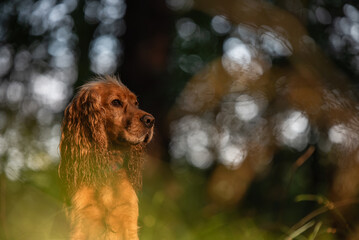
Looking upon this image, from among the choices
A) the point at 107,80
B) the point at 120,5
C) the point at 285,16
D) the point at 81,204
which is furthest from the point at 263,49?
the point at 81,204

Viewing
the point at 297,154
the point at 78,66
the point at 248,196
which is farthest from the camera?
the point at 248,196

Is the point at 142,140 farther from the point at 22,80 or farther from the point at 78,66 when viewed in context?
the point at 78,66

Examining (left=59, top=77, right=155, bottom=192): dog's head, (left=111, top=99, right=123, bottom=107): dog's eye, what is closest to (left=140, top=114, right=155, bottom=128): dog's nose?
(left=59, top=77, right=155, bottom=192): dog's head

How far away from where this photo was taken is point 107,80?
3.02 m

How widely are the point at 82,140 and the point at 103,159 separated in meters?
0.26

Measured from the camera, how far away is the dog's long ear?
7.82 ft

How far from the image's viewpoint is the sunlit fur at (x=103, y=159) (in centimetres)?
222

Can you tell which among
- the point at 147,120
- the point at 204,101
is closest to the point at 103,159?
the point at 147,120

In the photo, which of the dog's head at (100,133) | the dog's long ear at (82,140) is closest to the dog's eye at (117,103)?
the dog's head at (100,133)

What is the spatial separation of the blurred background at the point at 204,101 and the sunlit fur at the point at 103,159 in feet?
0.69

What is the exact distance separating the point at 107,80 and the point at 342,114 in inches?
Answer: 75.4

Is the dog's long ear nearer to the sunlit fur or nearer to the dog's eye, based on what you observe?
the sunlit fur

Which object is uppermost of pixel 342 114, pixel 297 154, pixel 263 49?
pixel 342 114

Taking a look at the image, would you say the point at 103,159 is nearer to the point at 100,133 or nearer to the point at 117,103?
the point at 100,133
